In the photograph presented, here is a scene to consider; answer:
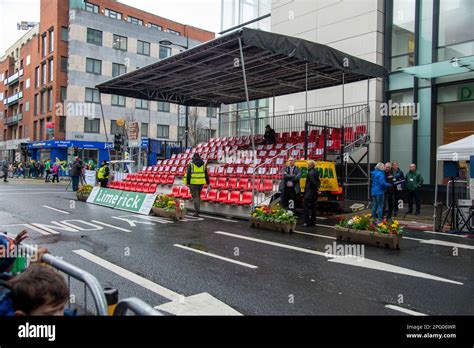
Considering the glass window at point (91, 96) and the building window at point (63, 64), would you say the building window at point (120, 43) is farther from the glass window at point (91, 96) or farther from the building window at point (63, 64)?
the glass window at point (91, 96)

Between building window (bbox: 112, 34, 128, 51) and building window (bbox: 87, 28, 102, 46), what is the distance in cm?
Result: 204

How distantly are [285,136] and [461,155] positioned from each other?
10.4 metres

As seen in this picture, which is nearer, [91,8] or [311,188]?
[311,188]

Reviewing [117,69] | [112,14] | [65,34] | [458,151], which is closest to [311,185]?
[458,151]

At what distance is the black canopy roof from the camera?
13398 millimetres

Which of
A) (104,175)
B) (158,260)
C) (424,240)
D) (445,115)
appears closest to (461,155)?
(424,240)

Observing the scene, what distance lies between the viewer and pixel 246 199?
565 inches

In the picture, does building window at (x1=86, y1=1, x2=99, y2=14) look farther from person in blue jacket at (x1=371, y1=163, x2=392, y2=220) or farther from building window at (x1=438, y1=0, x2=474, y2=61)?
person in blue jacket at (x1=371, y1=163, x2=392, y2=220)

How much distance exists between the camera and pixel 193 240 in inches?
378

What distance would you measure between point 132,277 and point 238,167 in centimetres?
1092

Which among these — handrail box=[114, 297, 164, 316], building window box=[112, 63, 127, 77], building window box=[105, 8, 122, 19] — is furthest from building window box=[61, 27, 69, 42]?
handrail box=[114, 297, 164, 316]

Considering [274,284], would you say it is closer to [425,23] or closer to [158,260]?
[158,260]

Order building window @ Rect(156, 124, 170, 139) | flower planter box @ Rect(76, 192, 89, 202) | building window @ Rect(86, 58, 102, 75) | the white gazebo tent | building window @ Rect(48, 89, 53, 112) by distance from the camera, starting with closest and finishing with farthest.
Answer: the white gazebo tent
flower planter box @ Rect(76, 192, 89, 202)
building window @ Rect(86, 58, 102, 75)
building window @ Rect(48, 89, 53, 112)
building window @ Rect(156, 124, 170, 139)

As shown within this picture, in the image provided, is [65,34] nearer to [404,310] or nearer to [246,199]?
[246,199]
